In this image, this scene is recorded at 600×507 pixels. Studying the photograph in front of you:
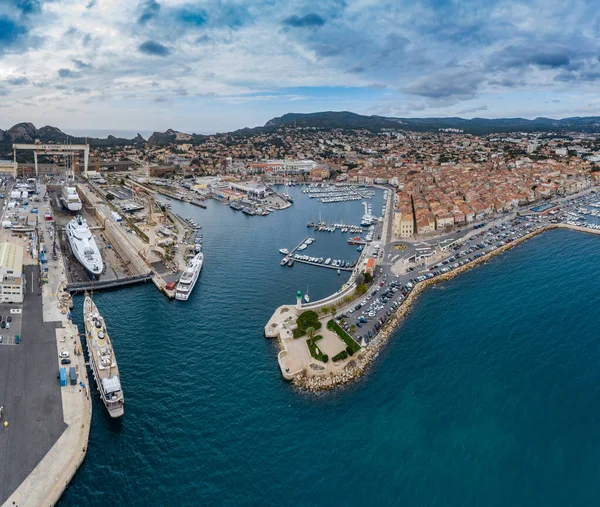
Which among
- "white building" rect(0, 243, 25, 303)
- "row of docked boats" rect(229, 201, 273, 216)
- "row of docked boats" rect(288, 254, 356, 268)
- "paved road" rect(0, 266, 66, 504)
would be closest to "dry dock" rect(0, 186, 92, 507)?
"paved road" rect(0, 266, 66, 504)

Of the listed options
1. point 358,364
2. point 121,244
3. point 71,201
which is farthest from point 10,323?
point 71,201

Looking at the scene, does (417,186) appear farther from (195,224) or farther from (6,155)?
(6,155)

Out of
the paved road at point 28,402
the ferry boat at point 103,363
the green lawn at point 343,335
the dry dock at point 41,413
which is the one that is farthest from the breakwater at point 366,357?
the paved road at point 28,402

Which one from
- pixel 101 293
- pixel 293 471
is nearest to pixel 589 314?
pixel 293 471

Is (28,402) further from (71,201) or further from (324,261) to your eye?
(71,201)

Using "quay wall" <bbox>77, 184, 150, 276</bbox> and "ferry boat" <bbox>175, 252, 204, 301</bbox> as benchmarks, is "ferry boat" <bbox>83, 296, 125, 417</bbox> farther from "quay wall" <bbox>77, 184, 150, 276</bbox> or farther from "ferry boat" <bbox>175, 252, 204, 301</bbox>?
"quay wall" <bbox>77, 184, 150, 276</bbox>

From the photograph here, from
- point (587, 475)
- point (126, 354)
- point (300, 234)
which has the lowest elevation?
point (587, 475)
